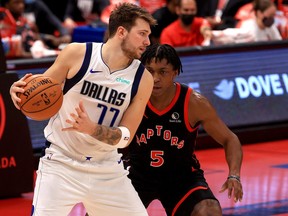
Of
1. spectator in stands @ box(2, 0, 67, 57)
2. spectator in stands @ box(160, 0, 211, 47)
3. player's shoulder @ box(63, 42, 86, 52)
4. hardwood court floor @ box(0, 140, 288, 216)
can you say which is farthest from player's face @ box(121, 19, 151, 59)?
spectator in stands @ box(160, 0, 211, 47)

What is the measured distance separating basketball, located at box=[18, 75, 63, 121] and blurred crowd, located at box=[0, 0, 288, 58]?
6.33 m

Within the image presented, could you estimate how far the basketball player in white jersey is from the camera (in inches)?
215

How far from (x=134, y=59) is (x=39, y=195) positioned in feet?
3.59

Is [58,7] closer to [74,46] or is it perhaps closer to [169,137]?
[169,137]

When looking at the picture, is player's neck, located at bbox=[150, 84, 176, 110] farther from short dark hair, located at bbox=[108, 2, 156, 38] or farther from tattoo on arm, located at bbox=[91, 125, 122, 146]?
tattoo on arm, located at bbox=[91, 125, 122, 146]

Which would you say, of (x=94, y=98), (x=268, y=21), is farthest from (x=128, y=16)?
(x=268, y=21)

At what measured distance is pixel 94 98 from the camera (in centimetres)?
550

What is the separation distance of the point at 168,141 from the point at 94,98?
3.45 ft

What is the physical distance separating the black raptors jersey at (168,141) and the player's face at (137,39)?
37.3 inches

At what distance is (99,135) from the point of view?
5.20 metres

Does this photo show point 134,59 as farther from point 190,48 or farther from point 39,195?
point 190,48

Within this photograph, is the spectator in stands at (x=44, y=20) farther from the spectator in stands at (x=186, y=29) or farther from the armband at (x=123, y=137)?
the armband at (x=123, y=137)

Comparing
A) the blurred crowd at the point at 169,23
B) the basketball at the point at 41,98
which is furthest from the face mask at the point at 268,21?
the basketball at the point at 41,98

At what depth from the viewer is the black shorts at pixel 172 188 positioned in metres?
6.20
